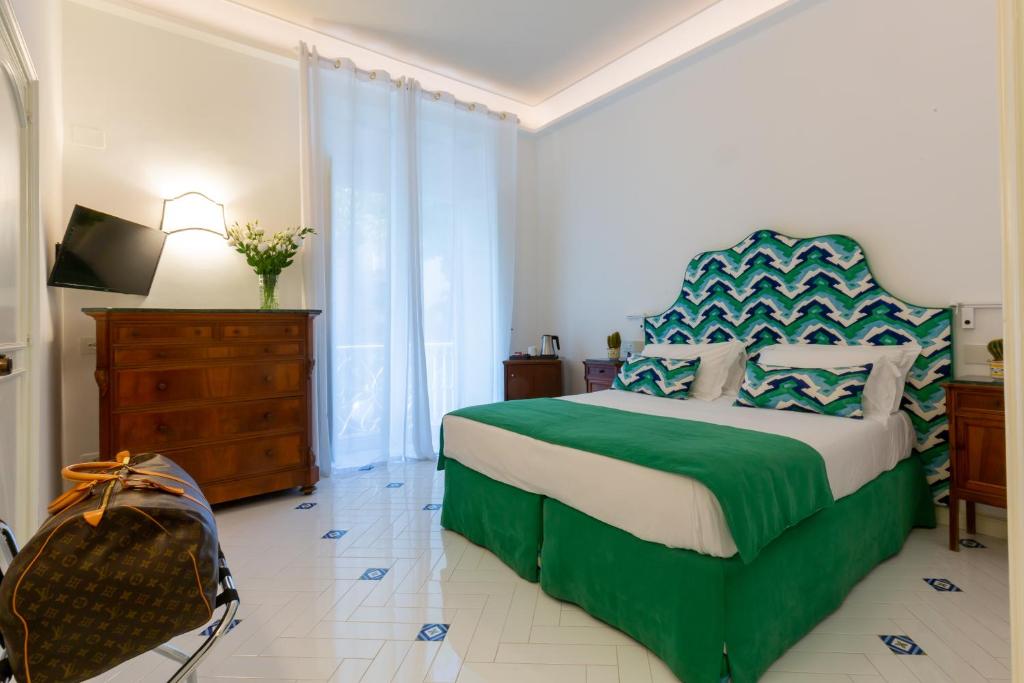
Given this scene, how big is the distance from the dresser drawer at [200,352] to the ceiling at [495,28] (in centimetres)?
239

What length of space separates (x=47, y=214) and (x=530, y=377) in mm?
3383

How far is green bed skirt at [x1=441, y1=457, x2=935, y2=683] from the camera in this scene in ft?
4.93

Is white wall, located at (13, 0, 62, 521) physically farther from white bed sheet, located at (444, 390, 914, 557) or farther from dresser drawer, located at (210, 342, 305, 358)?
white bed sheet, located at (444, 390, 914, 557)

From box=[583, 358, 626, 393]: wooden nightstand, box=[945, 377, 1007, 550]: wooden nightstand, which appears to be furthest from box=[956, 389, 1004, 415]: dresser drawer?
box=[583, 358, 626, 393]: wooden nightstand

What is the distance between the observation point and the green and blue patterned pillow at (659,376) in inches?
126

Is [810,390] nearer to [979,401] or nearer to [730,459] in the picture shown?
[979,401]

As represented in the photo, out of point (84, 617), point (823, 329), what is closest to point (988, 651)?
point (823, 329)

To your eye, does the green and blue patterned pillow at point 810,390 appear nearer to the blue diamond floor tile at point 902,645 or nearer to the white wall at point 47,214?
the blue diamond floor tile at point 902,645

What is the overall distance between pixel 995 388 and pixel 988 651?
3.75 feet

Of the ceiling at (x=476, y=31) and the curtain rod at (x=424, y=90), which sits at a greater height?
the ceiling at (x=476, y=31)

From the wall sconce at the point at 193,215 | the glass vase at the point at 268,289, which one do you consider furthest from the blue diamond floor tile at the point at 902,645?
the wall sconce at the point at 193,215

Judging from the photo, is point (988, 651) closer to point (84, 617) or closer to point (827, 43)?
point (84, 617)

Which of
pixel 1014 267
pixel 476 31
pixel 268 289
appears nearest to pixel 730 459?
pixel 1014 267

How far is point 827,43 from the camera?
122 inches
